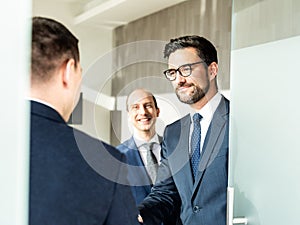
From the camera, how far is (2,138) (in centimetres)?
152

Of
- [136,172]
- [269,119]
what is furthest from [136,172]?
[269,119]

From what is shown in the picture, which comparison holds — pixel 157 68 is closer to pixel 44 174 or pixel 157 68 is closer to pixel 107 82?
pixel 107 82

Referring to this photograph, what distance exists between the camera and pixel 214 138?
81.5 inches

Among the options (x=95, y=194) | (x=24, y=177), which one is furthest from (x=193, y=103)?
(x=24, y=177)

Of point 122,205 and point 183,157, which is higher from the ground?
point 183,157

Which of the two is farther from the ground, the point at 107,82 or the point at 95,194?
the point at 107,82

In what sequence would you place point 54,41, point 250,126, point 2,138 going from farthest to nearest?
point 250,126
point 54,41
point 2,138

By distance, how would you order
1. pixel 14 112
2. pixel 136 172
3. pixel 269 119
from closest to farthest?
pixel 14 112
pixel 136 172
pixel 269 119

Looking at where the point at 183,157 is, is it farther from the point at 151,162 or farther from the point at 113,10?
the point at 113,10

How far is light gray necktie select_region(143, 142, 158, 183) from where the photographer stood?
1.88 m

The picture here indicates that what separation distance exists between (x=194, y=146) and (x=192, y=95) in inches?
7.7

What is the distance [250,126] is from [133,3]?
2.43ft

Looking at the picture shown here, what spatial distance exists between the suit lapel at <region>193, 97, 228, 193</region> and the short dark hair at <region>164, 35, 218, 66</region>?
0.60 ft

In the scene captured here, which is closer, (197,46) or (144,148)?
(144,148)
